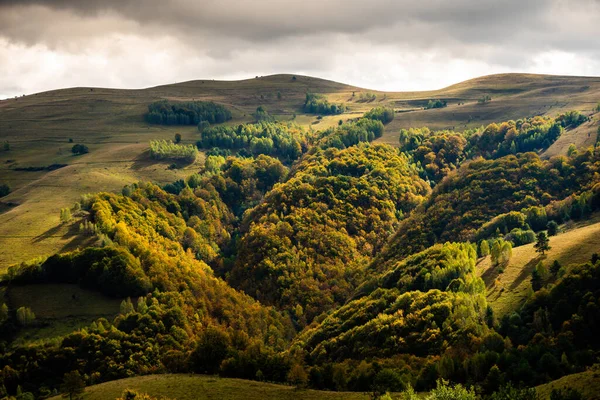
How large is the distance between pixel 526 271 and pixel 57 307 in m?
127

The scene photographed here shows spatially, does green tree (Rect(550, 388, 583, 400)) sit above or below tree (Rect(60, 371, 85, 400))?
above

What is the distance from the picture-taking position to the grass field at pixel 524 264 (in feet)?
467

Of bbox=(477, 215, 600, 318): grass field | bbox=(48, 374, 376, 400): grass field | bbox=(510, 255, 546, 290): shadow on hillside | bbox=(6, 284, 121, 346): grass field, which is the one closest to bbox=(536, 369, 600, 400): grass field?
bbox=(48, 374, 376, 400): grass field

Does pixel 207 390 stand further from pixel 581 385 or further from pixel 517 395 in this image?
pixel 581 385

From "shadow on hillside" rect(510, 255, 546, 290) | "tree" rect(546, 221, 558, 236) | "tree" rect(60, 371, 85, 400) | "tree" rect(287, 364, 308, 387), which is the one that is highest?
"tree" rect(546, 221, 558, 236)

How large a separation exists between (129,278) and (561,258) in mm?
122610

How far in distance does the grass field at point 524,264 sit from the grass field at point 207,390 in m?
54.7

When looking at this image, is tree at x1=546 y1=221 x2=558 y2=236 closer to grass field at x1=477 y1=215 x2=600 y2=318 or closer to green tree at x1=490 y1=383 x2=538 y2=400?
grass field at x1=477 y1=215 x2=600 y2=318

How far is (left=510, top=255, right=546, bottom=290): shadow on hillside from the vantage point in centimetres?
14886

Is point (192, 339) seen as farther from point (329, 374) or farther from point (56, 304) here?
point (329, 374)

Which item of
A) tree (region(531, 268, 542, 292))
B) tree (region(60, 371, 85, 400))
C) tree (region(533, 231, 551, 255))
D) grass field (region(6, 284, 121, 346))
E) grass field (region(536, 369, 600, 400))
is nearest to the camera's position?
grass field (region(536, 369, 600, 400))

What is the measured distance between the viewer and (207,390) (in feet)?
358

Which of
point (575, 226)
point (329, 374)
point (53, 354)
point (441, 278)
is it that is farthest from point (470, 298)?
point (53, 354)

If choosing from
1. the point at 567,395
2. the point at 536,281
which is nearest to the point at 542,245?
the point at 536,281
